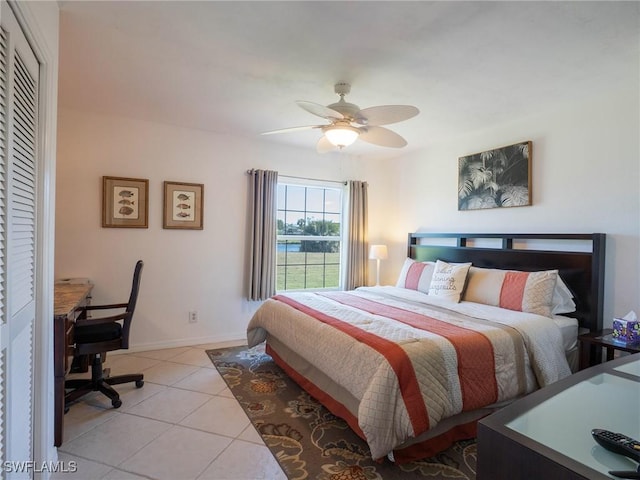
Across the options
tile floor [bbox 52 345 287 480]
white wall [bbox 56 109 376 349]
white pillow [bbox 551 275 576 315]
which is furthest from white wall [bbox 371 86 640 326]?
tile floor [bbox 52 345 287 480]

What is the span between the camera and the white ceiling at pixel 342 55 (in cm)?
173

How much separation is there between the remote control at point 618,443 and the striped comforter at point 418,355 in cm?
85

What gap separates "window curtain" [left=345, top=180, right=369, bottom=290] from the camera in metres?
4.53

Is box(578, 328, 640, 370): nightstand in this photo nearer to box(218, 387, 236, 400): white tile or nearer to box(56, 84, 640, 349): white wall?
box(56, 84, 640, 349): white wall

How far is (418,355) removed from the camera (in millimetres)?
1770

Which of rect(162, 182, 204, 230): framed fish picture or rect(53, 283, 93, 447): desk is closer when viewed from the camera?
rect(53, 283, 93, 447): desk

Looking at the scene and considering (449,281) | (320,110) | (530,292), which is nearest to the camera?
(320,110)

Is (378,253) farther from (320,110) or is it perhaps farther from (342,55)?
(342,55)

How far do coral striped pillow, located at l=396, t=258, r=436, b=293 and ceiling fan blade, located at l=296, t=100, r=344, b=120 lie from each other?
2047mm

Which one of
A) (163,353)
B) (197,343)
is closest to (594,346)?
(197,343)

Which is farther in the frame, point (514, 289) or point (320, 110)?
point (514, 289)

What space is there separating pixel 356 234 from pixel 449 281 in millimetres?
1641

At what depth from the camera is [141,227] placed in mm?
3463

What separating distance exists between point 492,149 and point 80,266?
4328mm
